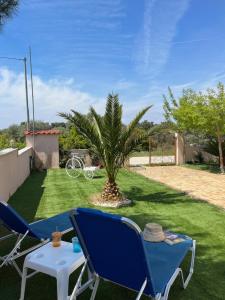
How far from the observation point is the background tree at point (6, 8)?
476 centimetres

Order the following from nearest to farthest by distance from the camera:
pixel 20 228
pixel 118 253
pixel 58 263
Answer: pixel 118 253 → pixel 58 263 → pixel 20 228

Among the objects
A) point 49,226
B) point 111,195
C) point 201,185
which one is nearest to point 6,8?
point 49,226

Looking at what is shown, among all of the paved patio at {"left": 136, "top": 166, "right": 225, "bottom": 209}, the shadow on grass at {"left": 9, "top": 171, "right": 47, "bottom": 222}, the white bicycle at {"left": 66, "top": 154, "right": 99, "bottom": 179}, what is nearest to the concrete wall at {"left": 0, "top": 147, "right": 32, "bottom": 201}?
the shadow on grass at {"left": 9, "top": 171, "right": 47, "bottom": 222}

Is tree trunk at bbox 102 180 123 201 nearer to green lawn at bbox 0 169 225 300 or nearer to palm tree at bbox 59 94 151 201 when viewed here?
palm tree at bbox 59 94 151 201

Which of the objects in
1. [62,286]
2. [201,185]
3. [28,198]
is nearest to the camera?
[62,286]

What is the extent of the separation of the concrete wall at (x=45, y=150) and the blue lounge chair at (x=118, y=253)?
50.5 ft

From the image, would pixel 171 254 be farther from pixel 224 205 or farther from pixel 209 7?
pixel 209 7

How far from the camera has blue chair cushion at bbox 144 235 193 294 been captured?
3.31 metres

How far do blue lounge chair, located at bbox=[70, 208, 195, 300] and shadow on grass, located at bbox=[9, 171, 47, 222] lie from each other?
4299mm

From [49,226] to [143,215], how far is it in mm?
3030

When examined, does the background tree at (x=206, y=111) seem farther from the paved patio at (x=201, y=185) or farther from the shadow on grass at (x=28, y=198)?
the shadow on grass at (x=28, y=198)

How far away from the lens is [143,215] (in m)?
7.64

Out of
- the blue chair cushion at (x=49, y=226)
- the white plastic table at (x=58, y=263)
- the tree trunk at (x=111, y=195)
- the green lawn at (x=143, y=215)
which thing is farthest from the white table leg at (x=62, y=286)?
the tree trunk at (x=111, y=195)

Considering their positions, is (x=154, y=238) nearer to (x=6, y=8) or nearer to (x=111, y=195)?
(x=6, y=8)
